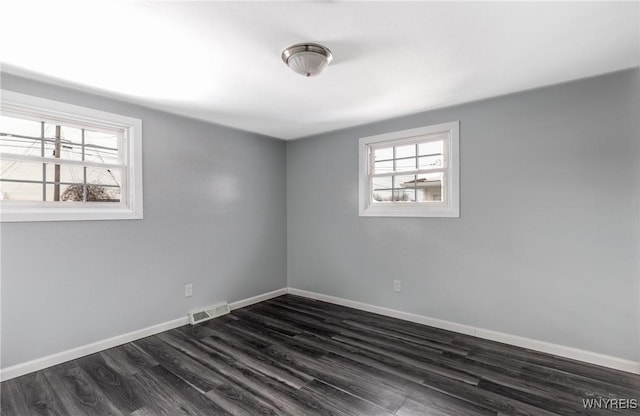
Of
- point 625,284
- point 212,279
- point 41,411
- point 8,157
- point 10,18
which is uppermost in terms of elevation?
point 10,18

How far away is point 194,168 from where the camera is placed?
11.1ft

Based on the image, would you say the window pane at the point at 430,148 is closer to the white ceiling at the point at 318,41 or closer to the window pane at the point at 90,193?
the white ceiling at the point at 318,41

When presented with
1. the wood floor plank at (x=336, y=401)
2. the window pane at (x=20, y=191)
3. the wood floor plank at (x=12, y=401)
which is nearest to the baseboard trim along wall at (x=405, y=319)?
the wood floor plank at (x=12, y=401)

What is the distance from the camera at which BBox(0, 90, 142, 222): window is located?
232cm

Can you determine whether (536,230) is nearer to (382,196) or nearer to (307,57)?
(382,196)

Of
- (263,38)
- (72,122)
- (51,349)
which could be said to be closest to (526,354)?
(263,38)

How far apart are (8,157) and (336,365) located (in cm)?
307

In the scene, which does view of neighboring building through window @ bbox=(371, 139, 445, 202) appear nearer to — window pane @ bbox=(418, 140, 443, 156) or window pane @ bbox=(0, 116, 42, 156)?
window pane @ bbox=(418, 140, 443, 156)

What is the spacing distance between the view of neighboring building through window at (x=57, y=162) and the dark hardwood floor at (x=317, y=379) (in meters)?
1.45

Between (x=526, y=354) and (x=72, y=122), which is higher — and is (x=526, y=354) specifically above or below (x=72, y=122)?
below

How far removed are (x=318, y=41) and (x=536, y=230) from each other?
243 centimetres

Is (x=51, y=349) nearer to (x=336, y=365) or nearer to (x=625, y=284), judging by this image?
(x=336, y=365)

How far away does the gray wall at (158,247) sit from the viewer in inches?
91.6
